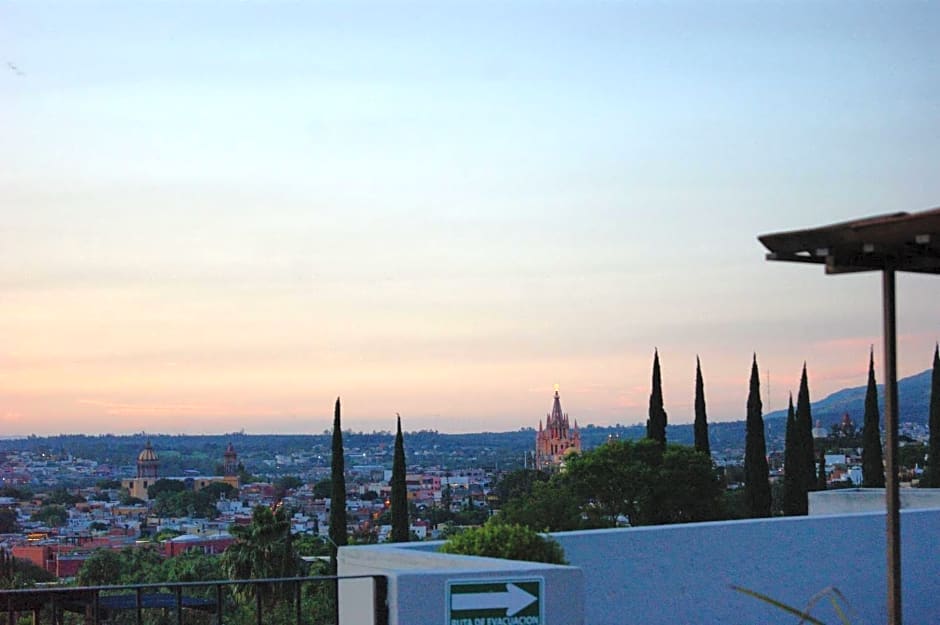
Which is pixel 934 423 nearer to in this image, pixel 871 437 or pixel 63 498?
pixel 871 437

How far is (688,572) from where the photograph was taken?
960 centimetres

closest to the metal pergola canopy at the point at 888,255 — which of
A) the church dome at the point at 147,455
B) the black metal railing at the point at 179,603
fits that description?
the black metal railing at the point at 179,603

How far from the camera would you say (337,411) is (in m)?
33.6

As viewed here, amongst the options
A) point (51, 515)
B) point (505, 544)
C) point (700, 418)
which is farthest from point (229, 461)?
point (505, 544)

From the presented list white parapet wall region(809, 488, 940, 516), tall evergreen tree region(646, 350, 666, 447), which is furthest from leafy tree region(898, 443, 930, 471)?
white parapet wall region(809, 488, 940, 516)

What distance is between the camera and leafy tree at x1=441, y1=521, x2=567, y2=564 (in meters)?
7.97

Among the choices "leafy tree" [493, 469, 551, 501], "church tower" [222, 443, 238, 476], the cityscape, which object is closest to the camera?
the cityscape

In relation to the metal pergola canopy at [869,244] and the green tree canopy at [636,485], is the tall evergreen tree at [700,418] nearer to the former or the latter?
the green tree canopy at [636,485]

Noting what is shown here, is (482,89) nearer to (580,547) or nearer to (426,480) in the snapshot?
(580,547)

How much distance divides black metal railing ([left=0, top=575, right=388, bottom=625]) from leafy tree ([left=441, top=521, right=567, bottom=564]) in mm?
887

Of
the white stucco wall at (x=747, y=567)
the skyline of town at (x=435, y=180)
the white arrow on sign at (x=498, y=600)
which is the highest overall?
the skyline of town at (x=435, y=180)

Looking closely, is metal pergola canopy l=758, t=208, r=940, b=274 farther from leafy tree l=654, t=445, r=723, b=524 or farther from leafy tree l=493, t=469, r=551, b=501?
leafy tree l=493, t=469, r=551, b=501

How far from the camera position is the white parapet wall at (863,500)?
1467 cm

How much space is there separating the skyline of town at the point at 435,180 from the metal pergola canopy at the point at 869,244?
20.0 feet
